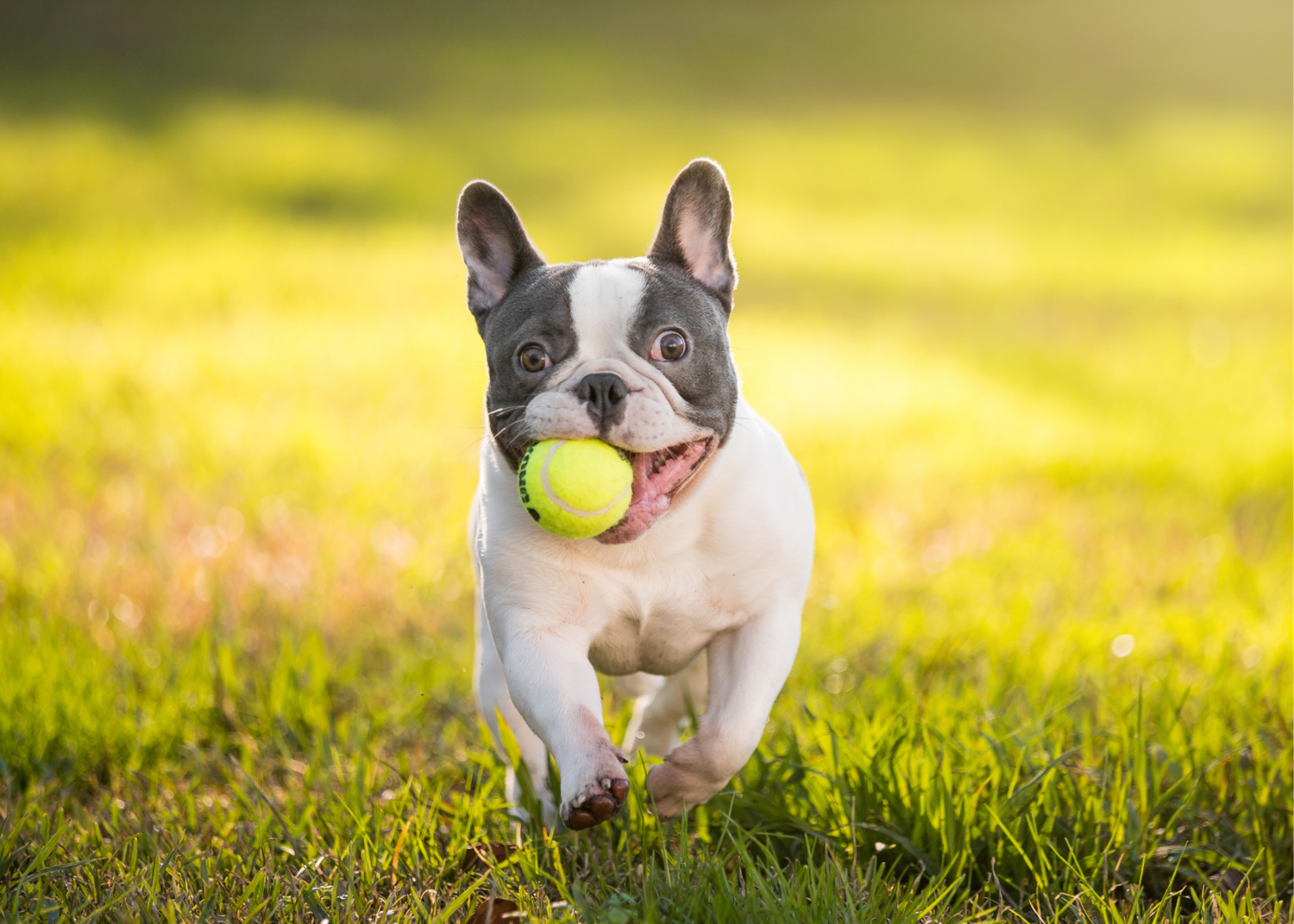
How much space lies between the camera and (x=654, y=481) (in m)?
2.90

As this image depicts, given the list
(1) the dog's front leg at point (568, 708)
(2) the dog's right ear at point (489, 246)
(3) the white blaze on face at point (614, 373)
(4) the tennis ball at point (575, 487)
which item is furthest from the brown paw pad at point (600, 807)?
(2) the dog's right ear at point (489, 246)

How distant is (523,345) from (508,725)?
107cm

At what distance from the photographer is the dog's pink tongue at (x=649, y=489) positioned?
285cm

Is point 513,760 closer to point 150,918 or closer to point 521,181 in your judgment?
point 150,918

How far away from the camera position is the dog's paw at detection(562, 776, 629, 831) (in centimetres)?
253

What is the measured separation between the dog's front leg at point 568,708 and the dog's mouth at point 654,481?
29 centimetres

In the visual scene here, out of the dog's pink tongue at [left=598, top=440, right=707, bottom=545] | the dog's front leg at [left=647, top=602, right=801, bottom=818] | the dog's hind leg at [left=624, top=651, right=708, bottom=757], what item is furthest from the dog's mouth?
the dog's hind leg at [left=624, top=651, right=708, bottom=757]

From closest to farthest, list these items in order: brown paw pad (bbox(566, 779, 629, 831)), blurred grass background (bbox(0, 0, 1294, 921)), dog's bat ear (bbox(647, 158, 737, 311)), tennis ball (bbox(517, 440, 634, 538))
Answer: brown paw pad (bbox(566, 779, 629, 831)) < tennis ball (bbox(517, 440, 634, 538)) < blurred grass background (bbox(0, 0, 1294, 921)) < dog's bat ear (bbox(647, 158, 737, 311))

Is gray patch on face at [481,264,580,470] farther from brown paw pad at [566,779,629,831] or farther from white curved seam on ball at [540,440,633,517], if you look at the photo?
brown paw pad at [566,779,629,831]

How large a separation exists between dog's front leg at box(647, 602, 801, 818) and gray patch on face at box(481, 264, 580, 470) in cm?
74

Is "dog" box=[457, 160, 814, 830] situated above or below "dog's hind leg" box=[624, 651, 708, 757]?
above

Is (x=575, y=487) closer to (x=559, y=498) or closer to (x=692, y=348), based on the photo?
(x=559, y=498)

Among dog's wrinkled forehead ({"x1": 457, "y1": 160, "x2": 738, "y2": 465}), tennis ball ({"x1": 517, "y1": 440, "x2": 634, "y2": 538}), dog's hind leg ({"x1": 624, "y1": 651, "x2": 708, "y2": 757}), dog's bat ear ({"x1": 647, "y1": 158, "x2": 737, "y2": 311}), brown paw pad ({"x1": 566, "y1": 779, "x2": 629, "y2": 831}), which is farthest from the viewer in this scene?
dog's hind leg ({"x1": 624, "y1": 651, "x2": 708, "y2": 757})

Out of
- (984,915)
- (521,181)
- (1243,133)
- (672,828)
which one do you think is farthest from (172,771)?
(1243,133)
